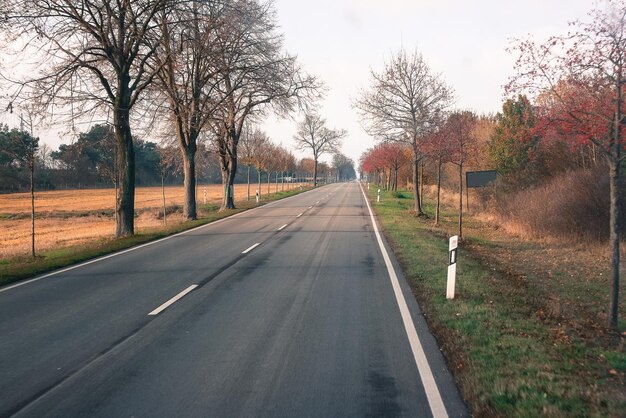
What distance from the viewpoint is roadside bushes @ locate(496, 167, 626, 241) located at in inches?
558

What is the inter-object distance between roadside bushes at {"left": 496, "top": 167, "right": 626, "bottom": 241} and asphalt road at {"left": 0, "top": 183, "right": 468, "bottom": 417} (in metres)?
8.47

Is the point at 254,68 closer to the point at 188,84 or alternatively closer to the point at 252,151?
the point at 188,84

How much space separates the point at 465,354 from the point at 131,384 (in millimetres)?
3471

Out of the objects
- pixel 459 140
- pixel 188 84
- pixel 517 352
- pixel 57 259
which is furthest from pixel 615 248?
pixel 188 84

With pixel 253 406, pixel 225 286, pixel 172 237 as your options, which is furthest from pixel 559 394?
pixel 172 237

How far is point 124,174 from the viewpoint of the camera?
16438 millimetres

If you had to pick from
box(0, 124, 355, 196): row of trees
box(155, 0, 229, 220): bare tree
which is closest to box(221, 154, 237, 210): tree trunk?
box(0, 124, 355, 196): row of trees

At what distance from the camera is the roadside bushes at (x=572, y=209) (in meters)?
14.2

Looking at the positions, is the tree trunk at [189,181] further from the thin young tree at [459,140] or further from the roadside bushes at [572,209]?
the roadside bushes at [572,209]

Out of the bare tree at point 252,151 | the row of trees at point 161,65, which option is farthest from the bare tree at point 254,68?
the bare tree at point 252,151

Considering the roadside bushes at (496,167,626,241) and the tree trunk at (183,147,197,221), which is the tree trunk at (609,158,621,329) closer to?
the roadside bushes at (496,167,626,241)

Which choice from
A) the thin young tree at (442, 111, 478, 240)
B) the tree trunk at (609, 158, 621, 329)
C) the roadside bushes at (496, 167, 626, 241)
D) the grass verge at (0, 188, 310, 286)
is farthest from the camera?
the thin young tree at (442, 111, 478, 240)

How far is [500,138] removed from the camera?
2589 cm

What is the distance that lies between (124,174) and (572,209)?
50.3 feet
